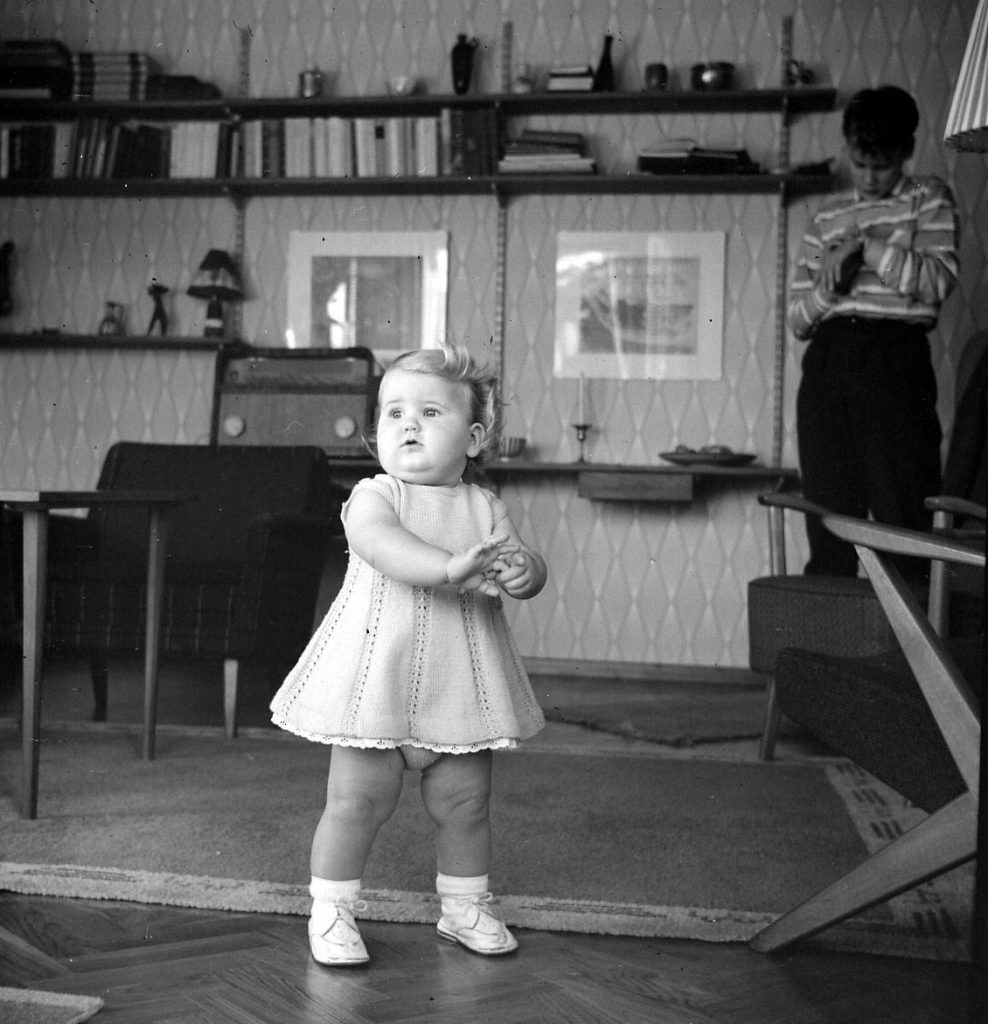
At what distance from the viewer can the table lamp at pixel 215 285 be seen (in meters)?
4.50

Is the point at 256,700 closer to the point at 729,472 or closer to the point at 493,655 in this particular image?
the point at 729,472

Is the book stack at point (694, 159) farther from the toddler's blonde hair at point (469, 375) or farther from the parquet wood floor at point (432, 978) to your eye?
the parquet wood floor at point (432, 978)

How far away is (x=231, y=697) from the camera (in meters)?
2.92

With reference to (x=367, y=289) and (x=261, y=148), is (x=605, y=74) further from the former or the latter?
(x=261, y=148)

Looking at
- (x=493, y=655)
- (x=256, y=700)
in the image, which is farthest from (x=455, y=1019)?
(x=256, y=700)

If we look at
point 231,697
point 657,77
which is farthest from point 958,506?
point 657,77

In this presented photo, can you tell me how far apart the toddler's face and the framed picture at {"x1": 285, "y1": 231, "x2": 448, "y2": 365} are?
3147 mm

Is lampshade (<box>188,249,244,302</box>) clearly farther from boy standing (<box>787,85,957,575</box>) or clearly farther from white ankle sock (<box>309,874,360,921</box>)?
white ankle sock (<box>309,874,360,921</box>)

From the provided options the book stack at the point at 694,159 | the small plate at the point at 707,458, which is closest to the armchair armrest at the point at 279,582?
the small plate at the point at 707,458

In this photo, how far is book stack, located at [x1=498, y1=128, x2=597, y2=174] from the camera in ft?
14.0

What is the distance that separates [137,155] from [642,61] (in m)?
1.94

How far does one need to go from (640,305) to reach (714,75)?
2.79 feet

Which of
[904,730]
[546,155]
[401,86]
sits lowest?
[904,730]

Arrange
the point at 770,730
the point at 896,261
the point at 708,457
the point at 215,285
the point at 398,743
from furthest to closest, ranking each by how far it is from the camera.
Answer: the point at 215,285
the point at 708,457
the point at 896,261
the point at 770,730
the point at 398,743
